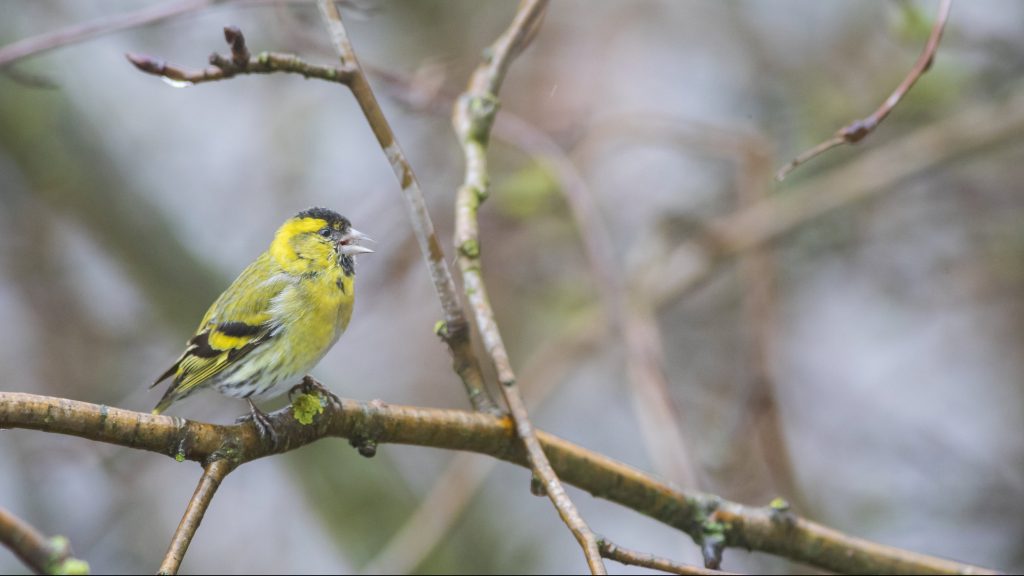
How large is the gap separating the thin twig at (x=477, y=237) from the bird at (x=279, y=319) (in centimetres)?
44

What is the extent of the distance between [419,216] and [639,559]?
868mm

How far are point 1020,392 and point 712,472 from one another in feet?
7.12

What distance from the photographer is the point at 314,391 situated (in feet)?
7.29

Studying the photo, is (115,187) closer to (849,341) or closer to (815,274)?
(815,274)

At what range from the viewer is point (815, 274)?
5.62 m

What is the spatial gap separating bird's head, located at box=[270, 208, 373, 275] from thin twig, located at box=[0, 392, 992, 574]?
92 centimetres

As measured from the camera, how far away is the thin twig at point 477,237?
181cm

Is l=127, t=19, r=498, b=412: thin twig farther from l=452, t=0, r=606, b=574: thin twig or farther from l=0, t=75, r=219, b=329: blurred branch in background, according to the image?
l=0, t=75, r=219, b=329: blurred branch in background

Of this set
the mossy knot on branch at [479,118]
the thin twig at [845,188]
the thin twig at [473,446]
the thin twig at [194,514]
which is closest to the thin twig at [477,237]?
the mossy knot on branch at [479,118]

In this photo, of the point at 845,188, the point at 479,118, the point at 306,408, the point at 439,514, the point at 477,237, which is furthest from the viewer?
the point at 845,188

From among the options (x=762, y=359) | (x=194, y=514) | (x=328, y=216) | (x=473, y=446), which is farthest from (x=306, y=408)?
(x=762, y=359)

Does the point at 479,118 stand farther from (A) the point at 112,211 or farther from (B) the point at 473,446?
(A) the point at 112,211

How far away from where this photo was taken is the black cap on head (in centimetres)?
306

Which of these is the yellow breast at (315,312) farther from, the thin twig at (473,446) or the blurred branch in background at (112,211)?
the blurred branch in background at (112,211)
